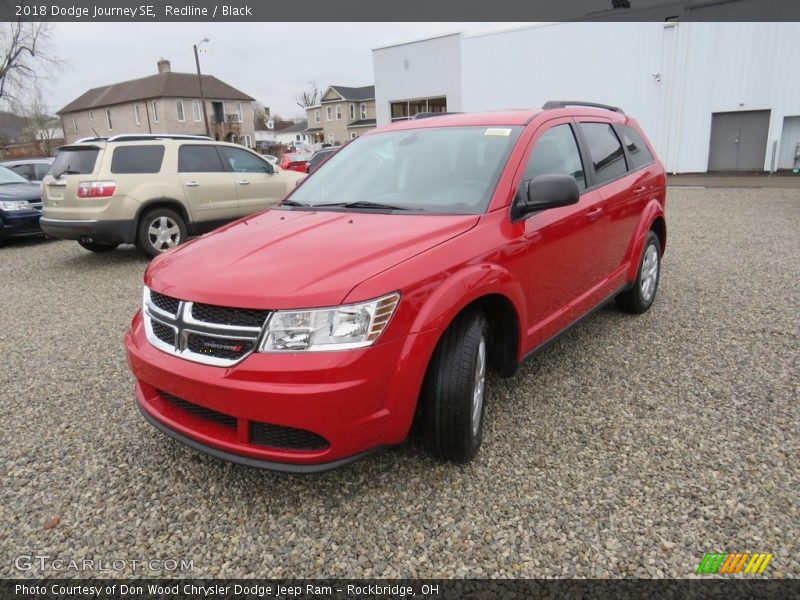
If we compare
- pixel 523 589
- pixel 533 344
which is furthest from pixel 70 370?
pixel 523 589

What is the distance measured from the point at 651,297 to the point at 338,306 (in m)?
3.91

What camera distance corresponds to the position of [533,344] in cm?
323

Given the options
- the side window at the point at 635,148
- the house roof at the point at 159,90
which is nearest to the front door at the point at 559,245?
the side window at the point at 635,148

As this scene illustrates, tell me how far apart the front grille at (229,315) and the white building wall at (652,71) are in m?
22.5

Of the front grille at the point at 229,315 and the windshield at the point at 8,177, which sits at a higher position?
the windshield at the point at 8,177

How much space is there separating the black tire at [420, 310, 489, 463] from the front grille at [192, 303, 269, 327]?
31.8 inches

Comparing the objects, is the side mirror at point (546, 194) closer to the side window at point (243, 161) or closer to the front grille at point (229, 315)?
the front grille at point (229, 315)

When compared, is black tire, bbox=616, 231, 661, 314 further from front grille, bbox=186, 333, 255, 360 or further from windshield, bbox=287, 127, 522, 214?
front grille, bbox=186, 333, 255, 360

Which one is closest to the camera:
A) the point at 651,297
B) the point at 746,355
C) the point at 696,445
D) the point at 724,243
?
the point at 696,445

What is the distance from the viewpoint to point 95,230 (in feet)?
24.1

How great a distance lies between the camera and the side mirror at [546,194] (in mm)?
2840

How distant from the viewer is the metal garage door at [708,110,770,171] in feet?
64.7

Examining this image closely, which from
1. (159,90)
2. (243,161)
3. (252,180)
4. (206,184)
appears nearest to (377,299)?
(206,184)

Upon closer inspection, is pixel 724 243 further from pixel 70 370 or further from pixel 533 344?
pixel 70 370
